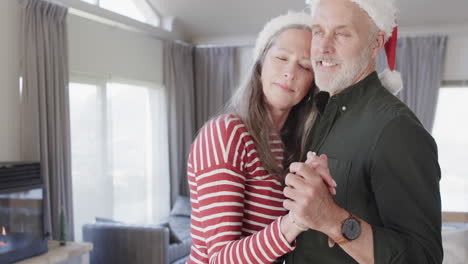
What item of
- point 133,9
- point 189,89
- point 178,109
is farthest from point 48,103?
point 189,89

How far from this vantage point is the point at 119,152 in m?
5.49

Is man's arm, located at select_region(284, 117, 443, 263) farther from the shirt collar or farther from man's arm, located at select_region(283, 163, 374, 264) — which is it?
the shirt collar

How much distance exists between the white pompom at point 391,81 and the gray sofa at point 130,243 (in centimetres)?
318

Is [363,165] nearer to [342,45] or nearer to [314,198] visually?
[314,198]

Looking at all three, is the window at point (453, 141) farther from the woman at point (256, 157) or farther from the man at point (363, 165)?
the man at point (363, 165)

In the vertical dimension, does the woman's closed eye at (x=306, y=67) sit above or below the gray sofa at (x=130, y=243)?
above

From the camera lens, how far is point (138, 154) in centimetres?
590

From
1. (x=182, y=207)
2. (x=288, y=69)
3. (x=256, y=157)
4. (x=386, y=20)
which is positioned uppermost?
(x=386, y=20)

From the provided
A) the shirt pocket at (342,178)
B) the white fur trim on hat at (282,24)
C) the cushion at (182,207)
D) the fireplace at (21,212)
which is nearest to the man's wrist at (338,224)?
the shirt pocket at (342,178)

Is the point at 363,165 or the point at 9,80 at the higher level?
the point at 9,80

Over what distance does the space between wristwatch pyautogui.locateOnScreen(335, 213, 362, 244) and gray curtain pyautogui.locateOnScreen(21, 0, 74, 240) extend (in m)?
3.31

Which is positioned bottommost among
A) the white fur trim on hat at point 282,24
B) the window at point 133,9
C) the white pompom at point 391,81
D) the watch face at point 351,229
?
the watch face at point 351,229

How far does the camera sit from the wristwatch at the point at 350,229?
94 cm

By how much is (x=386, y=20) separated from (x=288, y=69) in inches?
11.0
